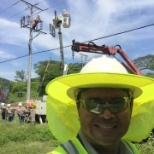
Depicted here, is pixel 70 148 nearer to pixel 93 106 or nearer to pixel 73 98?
pixel 93 106

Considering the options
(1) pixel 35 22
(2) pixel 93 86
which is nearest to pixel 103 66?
(2) pixel 93 86

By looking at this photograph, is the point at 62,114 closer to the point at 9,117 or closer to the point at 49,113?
the point at 49,113

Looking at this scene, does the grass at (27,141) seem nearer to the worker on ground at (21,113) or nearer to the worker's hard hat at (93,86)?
the worker on ground at (21,113)

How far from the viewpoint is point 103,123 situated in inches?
63.9

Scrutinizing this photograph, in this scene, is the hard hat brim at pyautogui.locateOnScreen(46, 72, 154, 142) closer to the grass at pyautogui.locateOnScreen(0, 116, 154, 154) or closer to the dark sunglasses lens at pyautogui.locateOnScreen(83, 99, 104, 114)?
the dark sunglasses lens at pyautogui.locateOnScreen(83, 99, 104, 114)

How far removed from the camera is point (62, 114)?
80.1 inches

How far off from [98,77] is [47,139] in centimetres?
1129

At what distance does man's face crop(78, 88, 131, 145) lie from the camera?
1.63m

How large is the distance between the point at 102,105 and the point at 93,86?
0.37ft

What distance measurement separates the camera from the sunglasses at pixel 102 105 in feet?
5.37

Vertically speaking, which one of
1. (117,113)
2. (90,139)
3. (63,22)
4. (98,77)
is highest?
(63,22)

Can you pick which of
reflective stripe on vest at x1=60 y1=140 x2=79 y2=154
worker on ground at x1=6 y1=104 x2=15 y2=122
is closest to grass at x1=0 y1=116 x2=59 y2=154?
worker on ground at x1=6 y1=104 x2=15 y2=122

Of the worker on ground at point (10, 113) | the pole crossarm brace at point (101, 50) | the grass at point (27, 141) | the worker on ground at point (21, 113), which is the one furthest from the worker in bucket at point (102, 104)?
the worker on ground at point (10, 113)

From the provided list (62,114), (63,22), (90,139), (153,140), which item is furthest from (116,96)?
(63,22)
